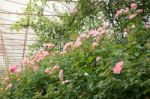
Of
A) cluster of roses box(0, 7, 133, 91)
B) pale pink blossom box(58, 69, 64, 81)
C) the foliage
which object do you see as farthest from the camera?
pale pink blossom box(58, 69, 64, 81)

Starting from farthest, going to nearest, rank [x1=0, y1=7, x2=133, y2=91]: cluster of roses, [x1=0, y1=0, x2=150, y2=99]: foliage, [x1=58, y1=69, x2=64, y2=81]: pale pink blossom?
[x1=58, y1=69, x2=64, y2=81]: pale pink blossom
[x1=0, y1=7, x2=133, y2=91]: cluster of roses
[x1=0, y1=0, x2=150, y2=99]: foliage

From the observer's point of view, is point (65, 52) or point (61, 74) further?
point (65, 52)

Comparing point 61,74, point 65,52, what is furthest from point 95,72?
point 65,52

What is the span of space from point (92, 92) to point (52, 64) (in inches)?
34.9

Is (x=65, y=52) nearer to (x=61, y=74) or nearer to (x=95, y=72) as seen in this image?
(x=61, y=74)

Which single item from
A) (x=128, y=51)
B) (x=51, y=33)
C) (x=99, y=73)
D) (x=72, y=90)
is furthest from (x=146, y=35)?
(x=51, y=33)

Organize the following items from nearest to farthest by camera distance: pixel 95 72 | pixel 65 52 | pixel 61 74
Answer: pixel 95 72
pixel 61 74
pixel 65 52

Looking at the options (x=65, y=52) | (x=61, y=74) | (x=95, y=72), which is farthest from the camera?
(x=65, y=52)

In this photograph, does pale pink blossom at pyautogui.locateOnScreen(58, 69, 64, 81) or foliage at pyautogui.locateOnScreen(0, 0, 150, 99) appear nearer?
foliage at pyautogui.locateOnScreen(0, 0, 150, 99)

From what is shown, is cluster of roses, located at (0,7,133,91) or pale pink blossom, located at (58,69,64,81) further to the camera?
pale pink blossom, located at (58,69,64,81)

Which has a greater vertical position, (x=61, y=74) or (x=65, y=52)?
(x=65, y=52)

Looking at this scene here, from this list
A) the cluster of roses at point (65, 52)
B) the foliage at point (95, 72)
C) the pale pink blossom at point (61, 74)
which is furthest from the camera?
the pale pink blossom at point (61, 74)

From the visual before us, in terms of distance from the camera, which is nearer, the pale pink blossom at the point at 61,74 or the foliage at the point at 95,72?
the foliage at the point at 95,72

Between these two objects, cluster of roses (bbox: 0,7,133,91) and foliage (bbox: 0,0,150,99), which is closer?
foliage (bbox: 0,0,150,99)
